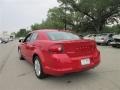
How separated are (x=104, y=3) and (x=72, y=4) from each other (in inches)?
316

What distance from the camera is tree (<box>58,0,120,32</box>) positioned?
38294 mm

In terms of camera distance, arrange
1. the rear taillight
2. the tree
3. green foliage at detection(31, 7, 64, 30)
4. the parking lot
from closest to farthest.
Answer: the parking lot → the rear taillight → the tree → green foliage at detection(31, 7, 64, 30)

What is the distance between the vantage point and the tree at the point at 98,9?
38.3m

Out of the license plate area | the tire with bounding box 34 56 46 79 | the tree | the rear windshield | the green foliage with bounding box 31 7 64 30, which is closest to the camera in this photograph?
the license plate area

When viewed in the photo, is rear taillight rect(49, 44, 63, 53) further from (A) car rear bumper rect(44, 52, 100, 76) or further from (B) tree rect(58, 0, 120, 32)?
(B) tree rect(58, 0, 120, 32)

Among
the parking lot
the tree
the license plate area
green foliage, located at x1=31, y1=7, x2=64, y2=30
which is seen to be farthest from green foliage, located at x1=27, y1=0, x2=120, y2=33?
the license plate area

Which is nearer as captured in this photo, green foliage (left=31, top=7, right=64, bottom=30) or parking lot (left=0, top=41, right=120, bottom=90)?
parking lot (left=0, top=41, right=120, bottom=90)

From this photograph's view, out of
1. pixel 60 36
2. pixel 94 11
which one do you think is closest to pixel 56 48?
pixel 60 36

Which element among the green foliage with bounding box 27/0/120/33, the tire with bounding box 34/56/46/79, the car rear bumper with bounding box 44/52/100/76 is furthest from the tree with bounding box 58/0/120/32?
the car rear bumper with bounding box 44/52/100/76

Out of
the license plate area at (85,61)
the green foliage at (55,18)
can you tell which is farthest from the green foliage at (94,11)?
the license plate area at (85,61)

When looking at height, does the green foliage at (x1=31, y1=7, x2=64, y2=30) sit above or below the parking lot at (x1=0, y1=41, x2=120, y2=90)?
above

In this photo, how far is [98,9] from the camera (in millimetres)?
39219

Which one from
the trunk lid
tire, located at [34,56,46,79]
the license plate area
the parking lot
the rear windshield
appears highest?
the rear windshield

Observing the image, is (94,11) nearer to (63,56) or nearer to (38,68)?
(38,68)
